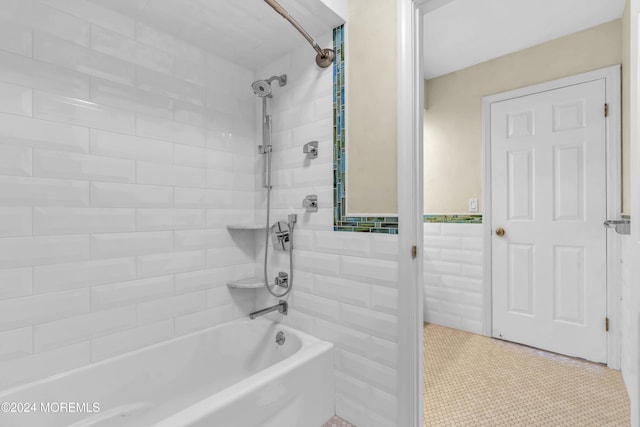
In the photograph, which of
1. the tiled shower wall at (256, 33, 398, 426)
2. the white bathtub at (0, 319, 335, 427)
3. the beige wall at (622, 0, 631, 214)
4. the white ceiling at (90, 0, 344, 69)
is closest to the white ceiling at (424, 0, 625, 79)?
the beige wall at (622, 0, 631, 214)

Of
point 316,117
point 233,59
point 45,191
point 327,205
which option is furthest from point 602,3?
point 45,191

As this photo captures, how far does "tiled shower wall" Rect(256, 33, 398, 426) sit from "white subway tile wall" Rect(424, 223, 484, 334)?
174 cm

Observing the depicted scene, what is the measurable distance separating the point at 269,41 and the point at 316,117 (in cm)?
53

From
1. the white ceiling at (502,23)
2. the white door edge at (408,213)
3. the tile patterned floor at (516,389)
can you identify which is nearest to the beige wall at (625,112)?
the white ceiling at (502,23)

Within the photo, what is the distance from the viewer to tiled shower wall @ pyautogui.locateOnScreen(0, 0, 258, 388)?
1281 millimetres

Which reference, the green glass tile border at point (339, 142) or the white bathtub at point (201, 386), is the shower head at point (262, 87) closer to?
the green glass tile border at point (339, 142)

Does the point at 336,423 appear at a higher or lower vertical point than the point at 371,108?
lower

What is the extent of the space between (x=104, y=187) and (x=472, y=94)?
9.72 ft

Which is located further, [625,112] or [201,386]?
[625,112]

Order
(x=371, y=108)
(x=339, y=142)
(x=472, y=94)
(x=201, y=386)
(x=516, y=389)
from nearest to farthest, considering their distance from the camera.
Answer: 1. (x=371, y=108)
2. (x=339, y=142)
3. (x=201, y=386)
4. (x=516, y=389)
5. (x=472, y=94)

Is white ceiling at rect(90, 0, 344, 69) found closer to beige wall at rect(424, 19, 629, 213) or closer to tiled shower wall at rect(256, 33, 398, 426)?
tiled shower wall at rect(256, 33, 398, 426)

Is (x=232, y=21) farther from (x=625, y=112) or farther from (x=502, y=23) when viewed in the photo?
(x=625, y=112)

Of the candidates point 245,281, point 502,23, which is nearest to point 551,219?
point 502,23

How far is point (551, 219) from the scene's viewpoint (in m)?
2.45
